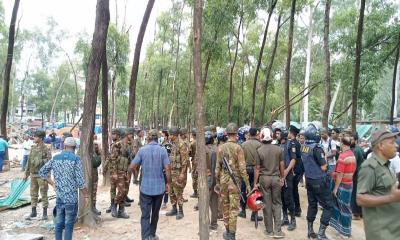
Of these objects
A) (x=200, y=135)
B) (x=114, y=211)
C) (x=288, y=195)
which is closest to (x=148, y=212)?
(x=200, y=135)

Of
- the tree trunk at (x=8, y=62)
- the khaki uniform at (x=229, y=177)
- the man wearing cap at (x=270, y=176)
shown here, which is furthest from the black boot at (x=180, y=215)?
the tree trunk at (x=8, y=62)

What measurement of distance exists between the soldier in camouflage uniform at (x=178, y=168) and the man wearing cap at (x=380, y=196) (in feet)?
17.5

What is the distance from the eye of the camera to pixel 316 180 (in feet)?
21.6

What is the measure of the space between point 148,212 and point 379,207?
4.21 metres

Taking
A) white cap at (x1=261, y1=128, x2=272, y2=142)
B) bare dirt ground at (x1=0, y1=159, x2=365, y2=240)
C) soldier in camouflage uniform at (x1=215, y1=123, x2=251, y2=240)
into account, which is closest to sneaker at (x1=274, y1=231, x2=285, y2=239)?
bare dirt ground at (x1=0, y1=159, x2=365, y2=240)

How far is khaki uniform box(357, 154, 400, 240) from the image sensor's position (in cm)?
296

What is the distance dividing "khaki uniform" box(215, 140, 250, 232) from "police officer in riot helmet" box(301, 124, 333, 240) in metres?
1.24

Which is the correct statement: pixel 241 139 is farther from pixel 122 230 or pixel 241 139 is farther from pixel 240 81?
pixel 240 81

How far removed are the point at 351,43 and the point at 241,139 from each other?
9.02 metres

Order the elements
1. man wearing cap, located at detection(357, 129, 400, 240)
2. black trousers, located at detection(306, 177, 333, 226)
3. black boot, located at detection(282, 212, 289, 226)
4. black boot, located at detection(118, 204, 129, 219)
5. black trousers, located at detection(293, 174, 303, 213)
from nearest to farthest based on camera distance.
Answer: man wearing cap, located at detection(357, 129, 400, 240), black trousers, located at detection(306, 177, 333, 226), black boot, located at detection(282, 212, 289, 226), black trousers, located at detection(293, 174, 303, 213), black boot, located at detection(118, 204, 129, 219)

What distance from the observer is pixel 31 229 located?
24.5 feet

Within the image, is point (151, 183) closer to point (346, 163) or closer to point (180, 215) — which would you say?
point (180, 215)

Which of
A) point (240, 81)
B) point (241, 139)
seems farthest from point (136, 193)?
point (240, 81)

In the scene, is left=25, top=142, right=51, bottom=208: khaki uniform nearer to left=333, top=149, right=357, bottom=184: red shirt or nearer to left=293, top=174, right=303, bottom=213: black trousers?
left=293, top=174, right=303, bottom=213: black trousers
